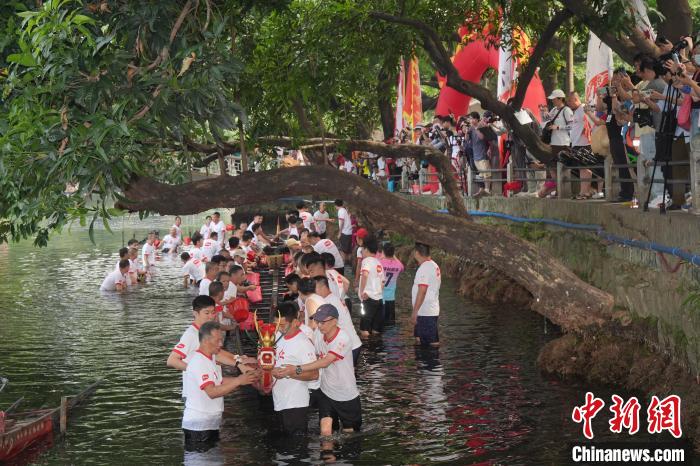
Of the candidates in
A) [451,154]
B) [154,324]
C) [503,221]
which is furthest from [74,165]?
[451,154]

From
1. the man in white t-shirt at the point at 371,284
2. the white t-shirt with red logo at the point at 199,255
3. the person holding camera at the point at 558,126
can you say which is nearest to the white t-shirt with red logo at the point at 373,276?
the man in white t-shirt at the point at 371,284

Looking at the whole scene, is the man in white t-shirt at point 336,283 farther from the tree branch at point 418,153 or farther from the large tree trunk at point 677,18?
→ the large tree trunk at point 677,18

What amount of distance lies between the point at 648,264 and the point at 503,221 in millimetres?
9371

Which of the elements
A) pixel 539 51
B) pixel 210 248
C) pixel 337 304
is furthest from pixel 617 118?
pixel 210 248

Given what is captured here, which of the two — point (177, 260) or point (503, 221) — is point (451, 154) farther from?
point (177, 260)

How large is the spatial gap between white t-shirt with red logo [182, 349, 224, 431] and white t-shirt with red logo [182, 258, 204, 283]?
15667mm

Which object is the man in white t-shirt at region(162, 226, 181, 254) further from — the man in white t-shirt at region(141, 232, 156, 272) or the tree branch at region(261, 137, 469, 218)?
the tree branch at region(261, 137, 469, 218)

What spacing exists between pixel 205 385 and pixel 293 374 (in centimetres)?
89

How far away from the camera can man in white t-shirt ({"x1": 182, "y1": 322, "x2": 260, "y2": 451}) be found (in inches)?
420

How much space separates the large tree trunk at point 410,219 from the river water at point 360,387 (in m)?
1.22

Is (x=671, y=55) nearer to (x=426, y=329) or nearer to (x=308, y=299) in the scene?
(x=308, y=299)

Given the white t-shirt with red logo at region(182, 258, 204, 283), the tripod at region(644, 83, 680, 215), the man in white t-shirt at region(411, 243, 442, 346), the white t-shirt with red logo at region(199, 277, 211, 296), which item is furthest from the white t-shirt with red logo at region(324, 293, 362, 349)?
the white t-shirt with red logo at region(182, 258, 204, 283)

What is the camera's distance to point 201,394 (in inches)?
427

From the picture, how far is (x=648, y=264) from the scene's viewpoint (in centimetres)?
1479
